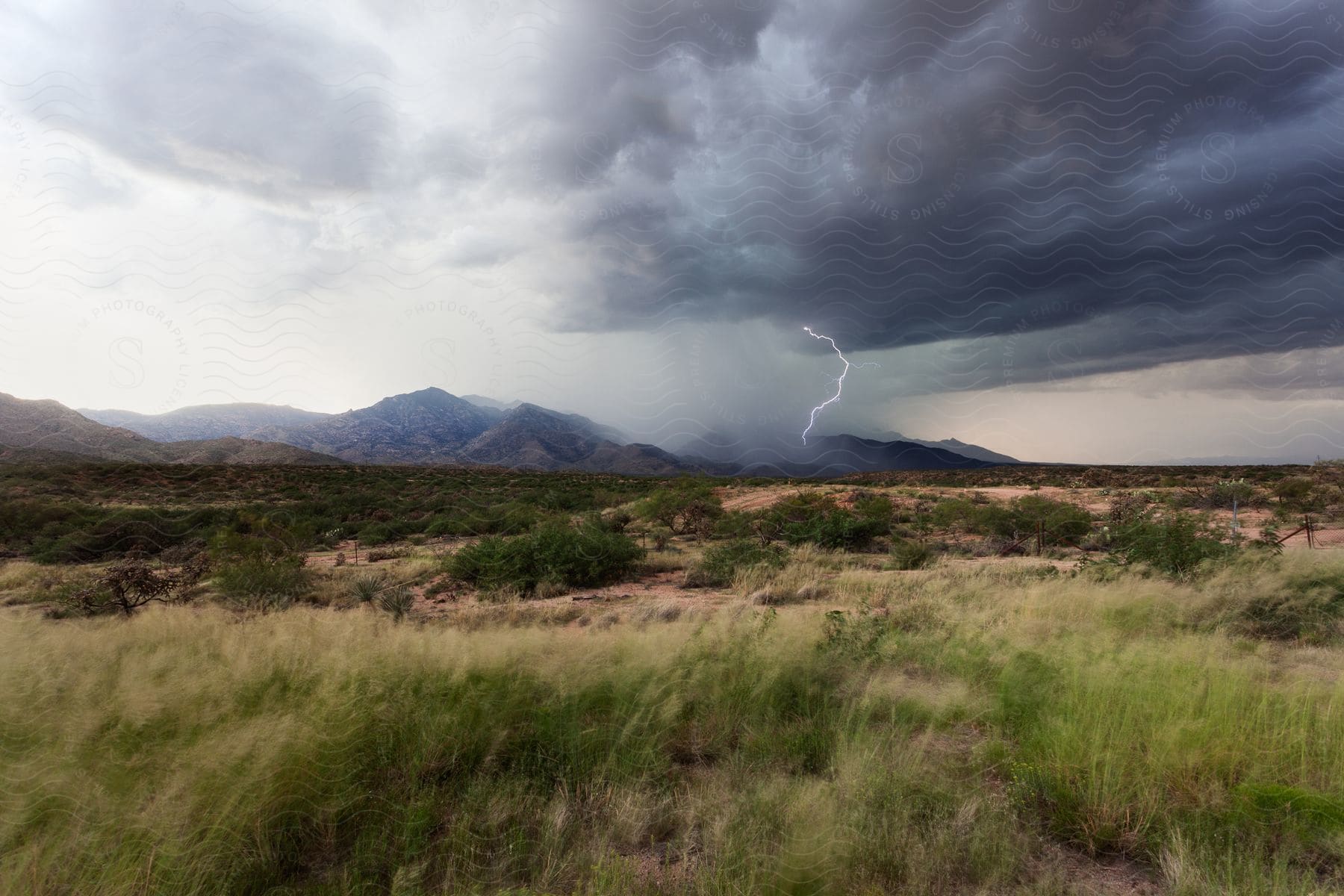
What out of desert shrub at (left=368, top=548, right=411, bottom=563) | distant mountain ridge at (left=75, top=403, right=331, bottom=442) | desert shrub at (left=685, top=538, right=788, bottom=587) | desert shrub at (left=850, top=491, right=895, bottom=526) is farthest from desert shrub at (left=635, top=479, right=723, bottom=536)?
distant mountain ridge at (left=75, top=403, right=331, bottom=442)

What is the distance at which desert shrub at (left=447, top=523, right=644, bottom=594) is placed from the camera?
499 inches

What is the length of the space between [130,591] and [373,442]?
111 m

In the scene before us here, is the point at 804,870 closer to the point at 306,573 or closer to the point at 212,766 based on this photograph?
the point at 212,766

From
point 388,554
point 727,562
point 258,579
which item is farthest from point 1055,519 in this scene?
point 258,579

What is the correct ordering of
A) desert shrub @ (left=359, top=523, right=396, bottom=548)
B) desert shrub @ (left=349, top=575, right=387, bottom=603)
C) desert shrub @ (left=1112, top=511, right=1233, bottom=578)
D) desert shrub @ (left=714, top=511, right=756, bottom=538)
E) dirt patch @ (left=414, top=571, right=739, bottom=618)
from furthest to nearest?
desert shrub @ (left=359, top=523, right=396, bottom=548)
desert shrub @ (left=714, top=511, right=756, bottom=538)
desert shrub @ (left=349, top=575, right=387, bottom=603)
desert shrub @ (left=1112, top=511, right=1233, bottom=578)
dirt patch @ (left=414, top=571, right=739, bottom=618)

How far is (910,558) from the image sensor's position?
566 inches

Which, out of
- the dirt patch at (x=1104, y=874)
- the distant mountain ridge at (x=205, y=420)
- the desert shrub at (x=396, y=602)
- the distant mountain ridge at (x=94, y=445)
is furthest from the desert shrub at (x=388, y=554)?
the distant mountain ridge at (x=205, y=420)

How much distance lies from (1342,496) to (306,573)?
3708 cm

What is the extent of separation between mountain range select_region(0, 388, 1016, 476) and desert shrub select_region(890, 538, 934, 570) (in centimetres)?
251

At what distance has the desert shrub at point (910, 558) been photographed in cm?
1424

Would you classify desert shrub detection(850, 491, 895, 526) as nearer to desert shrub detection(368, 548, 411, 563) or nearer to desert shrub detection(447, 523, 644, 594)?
desert shrub detection(447, 523, 644, 594)

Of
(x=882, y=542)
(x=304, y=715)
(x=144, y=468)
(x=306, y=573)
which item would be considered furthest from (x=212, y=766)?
(x=144, y=468)

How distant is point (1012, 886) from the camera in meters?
3.13

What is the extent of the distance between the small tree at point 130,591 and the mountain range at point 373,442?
1068cm
